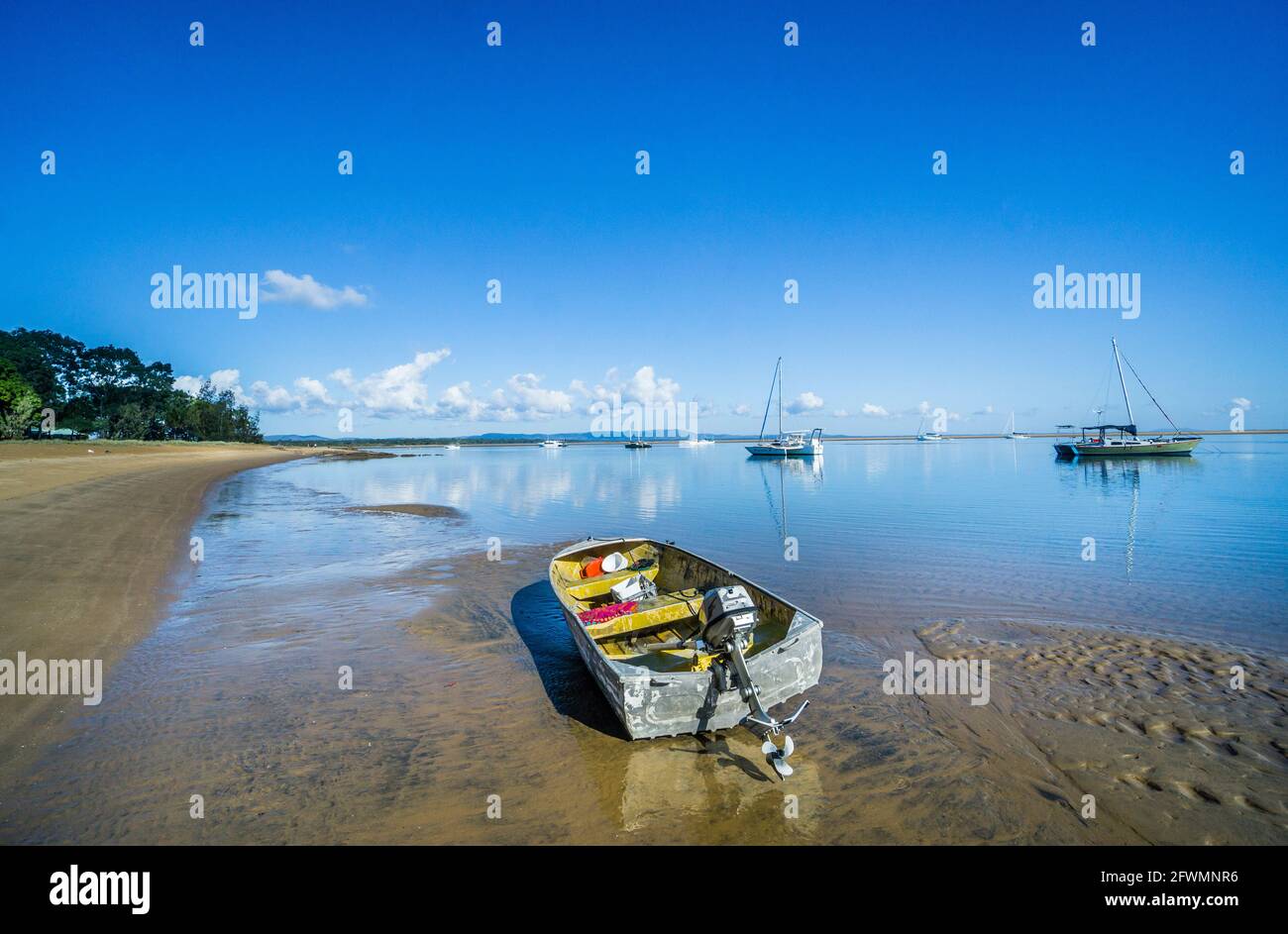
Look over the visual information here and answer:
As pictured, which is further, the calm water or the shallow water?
the calm water

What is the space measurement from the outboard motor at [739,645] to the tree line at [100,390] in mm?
89511

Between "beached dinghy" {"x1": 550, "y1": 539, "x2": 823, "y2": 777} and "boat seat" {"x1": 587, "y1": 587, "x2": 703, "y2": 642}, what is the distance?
17 millimetres

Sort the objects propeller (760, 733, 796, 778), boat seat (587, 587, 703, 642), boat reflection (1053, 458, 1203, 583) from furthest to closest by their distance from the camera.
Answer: boat reflection (1053, 458, 1203, 583), boat seat (587, 587, 703, 642), propeller (760, 733, 796, 778)

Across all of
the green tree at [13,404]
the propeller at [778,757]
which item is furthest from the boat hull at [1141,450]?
the green tree at [13,404]

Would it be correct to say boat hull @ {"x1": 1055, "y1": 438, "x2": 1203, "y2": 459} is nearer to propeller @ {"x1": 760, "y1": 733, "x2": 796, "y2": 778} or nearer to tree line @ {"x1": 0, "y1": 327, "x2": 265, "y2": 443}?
propeller @ {"x1": 760, "y1": 733, "x2": 796, "y2": 778}

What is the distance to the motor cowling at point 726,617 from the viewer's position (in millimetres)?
7094

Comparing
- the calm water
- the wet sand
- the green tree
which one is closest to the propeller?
the calm water

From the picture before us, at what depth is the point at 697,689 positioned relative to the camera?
644cm

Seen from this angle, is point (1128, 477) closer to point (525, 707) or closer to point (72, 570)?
point (525, 707)

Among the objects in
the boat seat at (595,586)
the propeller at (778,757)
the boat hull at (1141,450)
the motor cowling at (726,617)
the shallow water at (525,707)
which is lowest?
the shallow water at (525,707)

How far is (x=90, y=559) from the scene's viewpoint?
1481 centimetres

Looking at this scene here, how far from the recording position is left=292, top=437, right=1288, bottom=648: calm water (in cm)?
1267

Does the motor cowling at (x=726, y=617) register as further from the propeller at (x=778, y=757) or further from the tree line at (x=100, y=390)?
the tree line at (x=100, y=390)

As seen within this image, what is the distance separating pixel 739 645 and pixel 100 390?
117 metres
